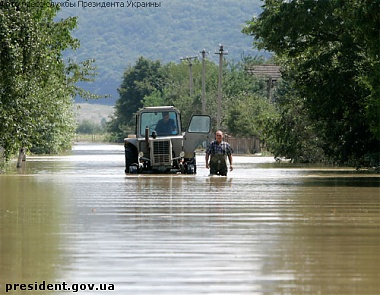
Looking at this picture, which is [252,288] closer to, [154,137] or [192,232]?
[192,232]

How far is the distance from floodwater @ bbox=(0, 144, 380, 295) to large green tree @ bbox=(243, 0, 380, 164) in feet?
52.5

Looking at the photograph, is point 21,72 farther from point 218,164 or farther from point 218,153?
point 218,164

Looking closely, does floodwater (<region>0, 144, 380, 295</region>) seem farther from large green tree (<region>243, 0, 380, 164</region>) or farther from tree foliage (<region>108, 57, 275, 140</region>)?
tree foliage (<region>108, 57, 275, 140</region>)

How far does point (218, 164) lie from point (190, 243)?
19669mm

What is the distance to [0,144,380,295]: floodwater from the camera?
1052 centimetres

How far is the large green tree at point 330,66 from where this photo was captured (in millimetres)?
40281

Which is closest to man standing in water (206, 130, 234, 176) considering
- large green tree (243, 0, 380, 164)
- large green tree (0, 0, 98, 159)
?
large green tree (0, 0, 98, 159)

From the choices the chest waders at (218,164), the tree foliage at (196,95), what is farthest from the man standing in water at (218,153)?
the tree foliage at (196,95)

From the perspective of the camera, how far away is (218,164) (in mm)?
33438

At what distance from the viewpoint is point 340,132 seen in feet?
145

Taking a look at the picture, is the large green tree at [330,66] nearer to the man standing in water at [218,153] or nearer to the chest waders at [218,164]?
the chest waders at [218,164]

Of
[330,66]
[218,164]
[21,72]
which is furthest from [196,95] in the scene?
[21,72]

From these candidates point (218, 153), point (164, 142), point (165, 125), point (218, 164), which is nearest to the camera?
point (218, 153)

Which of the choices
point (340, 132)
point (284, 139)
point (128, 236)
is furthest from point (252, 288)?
point (284, 139)
